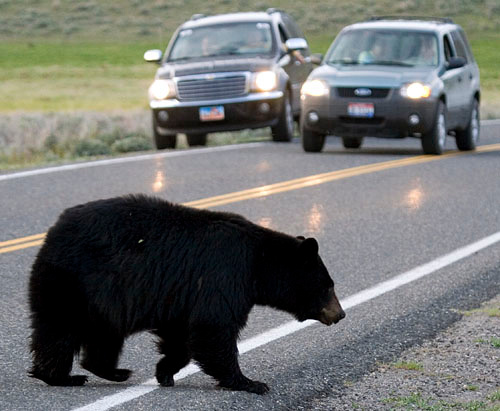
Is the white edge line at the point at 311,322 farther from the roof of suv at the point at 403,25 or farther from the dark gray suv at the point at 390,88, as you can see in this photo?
the roof of suv at the point at 403,25

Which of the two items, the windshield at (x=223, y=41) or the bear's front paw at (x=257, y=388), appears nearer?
the bear's front paw at (x=257, y=388)

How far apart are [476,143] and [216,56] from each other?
4.45 meters

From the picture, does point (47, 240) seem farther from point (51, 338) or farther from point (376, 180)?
point (376, 180)

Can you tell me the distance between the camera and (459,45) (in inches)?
794

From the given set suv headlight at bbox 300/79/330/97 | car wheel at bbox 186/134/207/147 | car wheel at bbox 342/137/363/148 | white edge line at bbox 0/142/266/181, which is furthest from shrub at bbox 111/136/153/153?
suv headlight at bbox 300/79/330/97

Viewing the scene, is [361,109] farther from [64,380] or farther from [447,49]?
[64,380]

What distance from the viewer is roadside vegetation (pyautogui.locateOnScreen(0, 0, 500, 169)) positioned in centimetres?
4278

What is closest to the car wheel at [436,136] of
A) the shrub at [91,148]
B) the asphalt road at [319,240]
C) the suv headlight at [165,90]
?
the asphalt road at [319,240]

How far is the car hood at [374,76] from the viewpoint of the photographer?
18.1 meters

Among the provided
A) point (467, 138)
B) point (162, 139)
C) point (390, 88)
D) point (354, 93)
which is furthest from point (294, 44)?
point (467, 138)

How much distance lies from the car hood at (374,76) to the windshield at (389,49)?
13.2 inches

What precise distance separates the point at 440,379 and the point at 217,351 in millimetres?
1425

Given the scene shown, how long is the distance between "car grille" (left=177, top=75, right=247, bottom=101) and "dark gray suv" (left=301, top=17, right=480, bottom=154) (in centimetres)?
140

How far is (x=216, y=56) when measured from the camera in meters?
20.5
